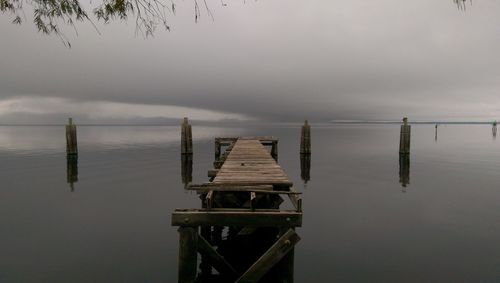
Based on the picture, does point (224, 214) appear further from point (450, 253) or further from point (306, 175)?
point (306, 175)

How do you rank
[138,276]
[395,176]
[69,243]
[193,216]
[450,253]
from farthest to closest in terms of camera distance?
1. [395,176]
2. [69,243]
3. [450,253]
4. [138,276]
5. [193,216]

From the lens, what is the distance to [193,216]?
14.6 feet

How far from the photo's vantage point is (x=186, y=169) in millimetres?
22578

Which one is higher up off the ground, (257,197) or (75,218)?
(257,197)

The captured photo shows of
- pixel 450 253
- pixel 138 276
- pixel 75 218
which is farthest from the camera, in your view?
pixel 75 218

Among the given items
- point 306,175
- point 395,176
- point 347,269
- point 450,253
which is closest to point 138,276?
point 347,269

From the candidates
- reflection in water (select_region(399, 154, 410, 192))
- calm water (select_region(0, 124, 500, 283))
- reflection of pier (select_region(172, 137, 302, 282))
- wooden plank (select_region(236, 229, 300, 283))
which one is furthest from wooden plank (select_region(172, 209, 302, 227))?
reflection in water (select_region(399, 154, 410, 192))

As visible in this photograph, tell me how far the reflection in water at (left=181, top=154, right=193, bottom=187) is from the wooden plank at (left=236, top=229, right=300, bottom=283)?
13.2 meters

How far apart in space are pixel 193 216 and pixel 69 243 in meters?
6.18

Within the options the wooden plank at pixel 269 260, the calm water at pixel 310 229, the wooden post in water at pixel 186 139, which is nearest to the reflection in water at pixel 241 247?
the calm water at pixel 310 229

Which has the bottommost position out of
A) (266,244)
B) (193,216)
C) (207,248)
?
(266,244)

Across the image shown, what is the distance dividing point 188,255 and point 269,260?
1.21 metres

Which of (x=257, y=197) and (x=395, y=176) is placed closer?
(x=257, y=197)

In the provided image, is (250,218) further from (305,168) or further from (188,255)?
(305,168)
